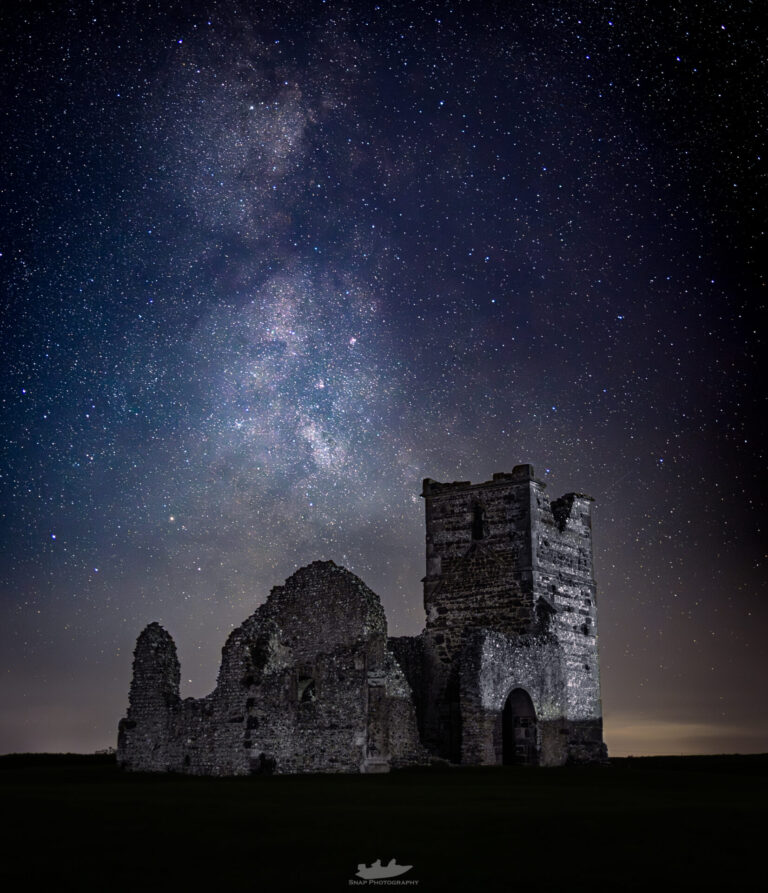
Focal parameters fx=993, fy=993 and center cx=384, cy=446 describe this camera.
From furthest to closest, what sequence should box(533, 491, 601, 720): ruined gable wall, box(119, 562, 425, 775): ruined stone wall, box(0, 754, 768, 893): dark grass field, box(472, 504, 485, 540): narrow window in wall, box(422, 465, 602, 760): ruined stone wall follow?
box(472, 504, 485, 540): narrow window in wall < box(533, 491, 601, 720): ruined gable wall < box(422, 465, 602, 760): ruined stone wall < box(119, 562, 425, 775): ruined stone wall < box(0, 754, 768, 893): dark grass field

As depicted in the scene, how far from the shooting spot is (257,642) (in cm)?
2216

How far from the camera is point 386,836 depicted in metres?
8.73

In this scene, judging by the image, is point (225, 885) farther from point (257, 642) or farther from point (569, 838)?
point (257, 642)

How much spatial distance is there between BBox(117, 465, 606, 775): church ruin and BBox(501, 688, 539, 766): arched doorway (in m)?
0.03

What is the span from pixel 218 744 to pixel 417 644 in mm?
9998

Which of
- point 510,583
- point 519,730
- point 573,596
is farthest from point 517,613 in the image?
point 519,730

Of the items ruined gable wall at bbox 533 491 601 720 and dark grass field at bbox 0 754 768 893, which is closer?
dark grass field at bbox 0 754 768 893

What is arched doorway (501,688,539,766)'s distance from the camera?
89.1 ft

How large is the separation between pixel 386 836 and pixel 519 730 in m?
19.5

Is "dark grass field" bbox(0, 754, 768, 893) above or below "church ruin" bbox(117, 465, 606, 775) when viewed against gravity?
Result: below

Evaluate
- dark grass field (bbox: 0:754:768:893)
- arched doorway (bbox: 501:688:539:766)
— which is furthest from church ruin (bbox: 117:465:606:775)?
dark grass field (bbox: 0:754:768:893)

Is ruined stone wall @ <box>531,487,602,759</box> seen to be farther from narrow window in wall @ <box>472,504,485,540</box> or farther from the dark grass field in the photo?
the dark grass field

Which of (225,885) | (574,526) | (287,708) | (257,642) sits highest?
(574,526)

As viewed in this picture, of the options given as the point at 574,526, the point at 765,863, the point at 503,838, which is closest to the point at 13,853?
the point at 503,838
